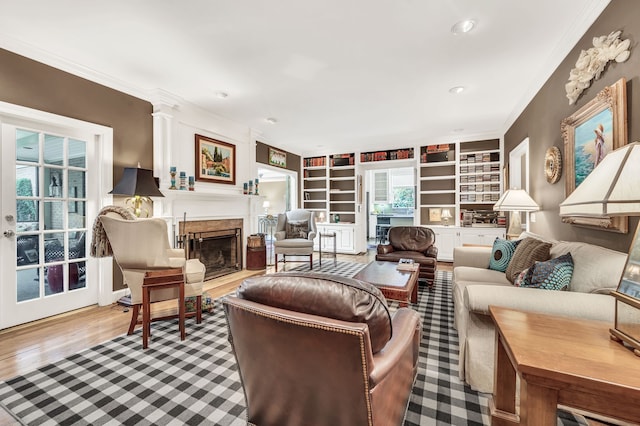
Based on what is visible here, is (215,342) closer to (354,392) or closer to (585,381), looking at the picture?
(354,392)

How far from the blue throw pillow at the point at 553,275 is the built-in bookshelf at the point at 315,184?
5.36 metres

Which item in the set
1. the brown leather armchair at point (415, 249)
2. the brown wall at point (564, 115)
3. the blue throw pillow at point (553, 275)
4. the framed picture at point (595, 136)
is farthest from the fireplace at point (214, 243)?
the brown wall at point (564, 115)

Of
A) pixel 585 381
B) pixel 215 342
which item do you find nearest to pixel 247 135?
pixel 215 342

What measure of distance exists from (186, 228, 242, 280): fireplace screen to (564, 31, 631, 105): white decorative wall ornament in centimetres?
447

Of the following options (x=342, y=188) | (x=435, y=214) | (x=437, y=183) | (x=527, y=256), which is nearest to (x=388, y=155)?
(x=437, y=183)

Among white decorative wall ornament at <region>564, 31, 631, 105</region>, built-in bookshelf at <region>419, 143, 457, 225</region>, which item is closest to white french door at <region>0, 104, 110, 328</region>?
white decorative wall ornament at <region>564, 31, 631, 105</region>

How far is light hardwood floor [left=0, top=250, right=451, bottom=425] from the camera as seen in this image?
196 cm

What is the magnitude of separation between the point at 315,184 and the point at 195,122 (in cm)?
368

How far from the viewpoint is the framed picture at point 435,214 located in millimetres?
5887

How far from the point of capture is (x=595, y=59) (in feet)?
6.34

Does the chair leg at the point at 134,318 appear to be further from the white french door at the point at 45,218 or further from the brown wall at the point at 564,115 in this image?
the brown wall at the point at 564,115

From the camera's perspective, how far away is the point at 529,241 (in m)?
2.42

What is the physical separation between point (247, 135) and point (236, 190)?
3.43 ft

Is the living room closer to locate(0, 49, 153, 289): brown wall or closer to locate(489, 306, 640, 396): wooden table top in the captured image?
locate(0, 49, 153, 289): brown wall
